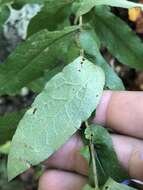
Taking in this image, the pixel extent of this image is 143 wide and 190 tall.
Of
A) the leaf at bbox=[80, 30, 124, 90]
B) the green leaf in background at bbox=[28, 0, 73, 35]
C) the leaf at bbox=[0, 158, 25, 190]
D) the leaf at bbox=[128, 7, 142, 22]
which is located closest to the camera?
the leaf at bbox=[80, 30, 124, 90]

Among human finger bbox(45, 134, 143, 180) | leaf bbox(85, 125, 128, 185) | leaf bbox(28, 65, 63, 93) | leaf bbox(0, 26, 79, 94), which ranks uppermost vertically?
leaf bbox(0, 26, 79, 94)

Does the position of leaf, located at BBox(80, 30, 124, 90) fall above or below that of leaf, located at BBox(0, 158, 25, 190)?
above

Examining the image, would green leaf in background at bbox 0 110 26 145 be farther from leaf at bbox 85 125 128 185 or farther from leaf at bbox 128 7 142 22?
leaf at bbox 128 7 142 22

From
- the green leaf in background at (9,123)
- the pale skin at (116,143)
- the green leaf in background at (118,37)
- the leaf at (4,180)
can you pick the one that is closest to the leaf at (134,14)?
the green leaf in background at (118,37)

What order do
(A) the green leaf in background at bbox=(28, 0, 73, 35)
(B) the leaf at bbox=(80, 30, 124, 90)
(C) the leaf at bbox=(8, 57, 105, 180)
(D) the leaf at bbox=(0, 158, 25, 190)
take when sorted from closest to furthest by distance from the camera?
1. (C) the leaf at bbox=(8, 57, 105, 180)
2. (B) the leaf at bbox=(80, 30, 124, 90)
3. (A) the green leaf in background at bbox=(28, 0, 73, 35)
4. (D) the leaf at bbox=(0, 158, 25, 190)

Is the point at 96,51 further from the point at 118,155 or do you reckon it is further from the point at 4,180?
the point at 4,180

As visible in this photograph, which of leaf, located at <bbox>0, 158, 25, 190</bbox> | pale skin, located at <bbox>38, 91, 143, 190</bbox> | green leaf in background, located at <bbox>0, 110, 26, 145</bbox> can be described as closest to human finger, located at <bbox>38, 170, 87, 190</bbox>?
pale skin, located at <bbox>38, 91, 143, 190</bbox>
